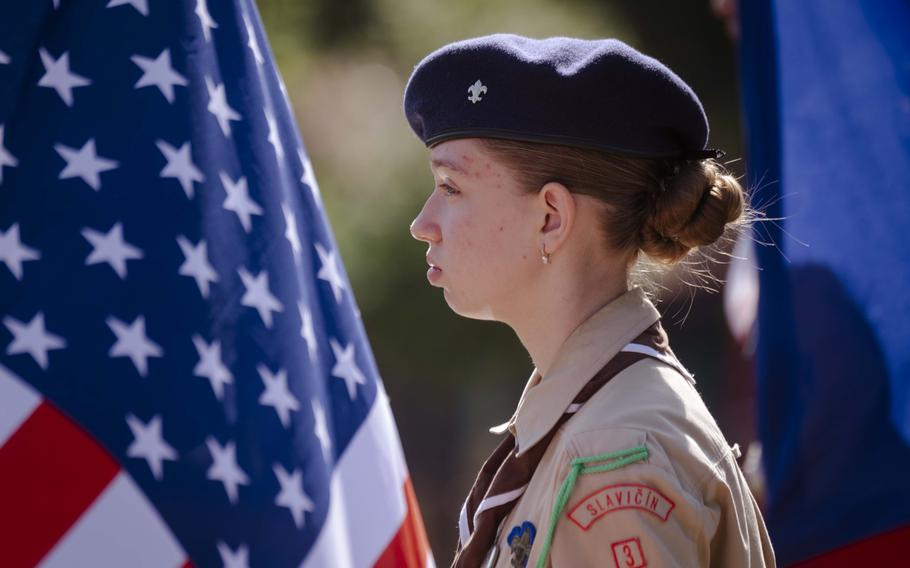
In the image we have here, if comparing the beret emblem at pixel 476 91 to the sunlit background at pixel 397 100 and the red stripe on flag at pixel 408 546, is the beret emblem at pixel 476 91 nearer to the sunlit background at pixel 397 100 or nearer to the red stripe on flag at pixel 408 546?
the red stripe on flag at pixel 408 546

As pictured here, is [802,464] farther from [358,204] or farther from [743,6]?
[358,204]

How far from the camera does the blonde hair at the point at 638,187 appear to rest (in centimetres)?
182

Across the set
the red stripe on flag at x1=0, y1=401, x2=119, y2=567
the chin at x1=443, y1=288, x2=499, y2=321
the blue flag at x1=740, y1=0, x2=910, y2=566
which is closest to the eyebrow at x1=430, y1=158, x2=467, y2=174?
the chin at x1=443, y1=288, x2=499, y2=321

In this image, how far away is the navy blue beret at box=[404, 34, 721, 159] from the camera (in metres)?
1.79

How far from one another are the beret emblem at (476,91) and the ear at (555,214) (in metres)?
0.19

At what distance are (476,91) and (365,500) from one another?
0.90m

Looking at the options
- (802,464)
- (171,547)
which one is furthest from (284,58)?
(171,547)

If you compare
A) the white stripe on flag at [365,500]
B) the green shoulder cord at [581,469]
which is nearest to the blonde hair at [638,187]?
the green shoulder cord at [581,469]

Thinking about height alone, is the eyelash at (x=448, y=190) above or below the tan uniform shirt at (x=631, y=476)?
above

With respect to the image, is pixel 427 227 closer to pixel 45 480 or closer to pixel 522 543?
pixel 522 543

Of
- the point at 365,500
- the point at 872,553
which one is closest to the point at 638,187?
the point at 365,500

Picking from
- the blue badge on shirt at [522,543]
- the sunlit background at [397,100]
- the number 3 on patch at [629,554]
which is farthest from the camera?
the sunlit background at [397,100]

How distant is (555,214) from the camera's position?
185cm

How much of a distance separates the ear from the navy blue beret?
8 cm
